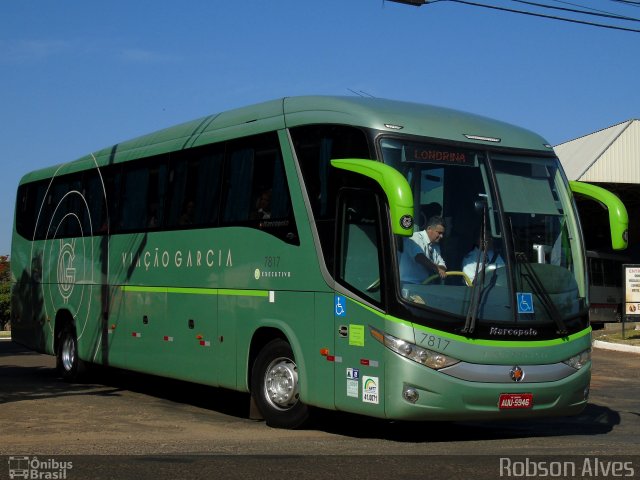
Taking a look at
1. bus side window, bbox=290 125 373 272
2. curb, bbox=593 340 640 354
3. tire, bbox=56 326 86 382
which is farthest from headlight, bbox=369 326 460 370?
curb, bbox=593 340 640 354

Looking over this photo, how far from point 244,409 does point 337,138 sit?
470 cm

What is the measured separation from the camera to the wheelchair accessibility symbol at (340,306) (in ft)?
33.3

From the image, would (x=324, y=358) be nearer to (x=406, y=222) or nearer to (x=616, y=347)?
(x=406, y=222)

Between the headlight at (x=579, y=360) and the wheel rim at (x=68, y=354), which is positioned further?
the wheel rim at (x=68, y=354)

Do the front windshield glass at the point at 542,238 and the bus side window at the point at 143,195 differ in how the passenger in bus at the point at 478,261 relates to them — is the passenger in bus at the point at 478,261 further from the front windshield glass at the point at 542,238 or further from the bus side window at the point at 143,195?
the bus side window at the point at 143,195

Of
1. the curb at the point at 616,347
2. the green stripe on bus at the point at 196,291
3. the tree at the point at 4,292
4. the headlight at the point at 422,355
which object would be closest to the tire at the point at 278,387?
the green stripe on bus at the point at 196,291

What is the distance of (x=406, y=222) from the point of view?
901cm

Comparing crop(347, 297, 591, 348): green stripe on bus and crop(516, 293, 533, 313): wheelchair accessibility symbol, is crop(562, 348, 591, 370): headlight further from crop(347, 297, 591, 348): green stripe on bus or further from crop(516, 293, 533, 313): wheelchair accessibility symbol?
crop(516, 293, 533, 313): wheelchair accessibility symbol

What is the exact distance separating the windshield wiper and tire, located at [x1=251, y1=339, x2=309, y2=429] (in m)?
2.77

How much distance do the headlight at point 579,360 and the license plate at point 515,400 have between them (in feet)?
2.08

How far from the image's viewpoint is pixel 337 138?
1041cm

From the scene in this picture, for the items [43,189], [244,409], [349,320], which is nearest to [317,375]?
[349,320]
